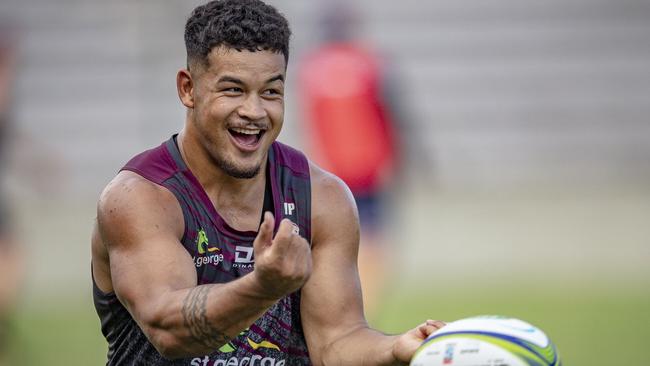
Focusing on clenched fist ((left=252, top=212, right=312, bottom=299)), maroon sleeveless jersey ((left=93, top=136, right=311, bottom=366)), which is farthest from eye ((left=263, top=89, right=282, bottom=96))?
clenched fist ((left=252, top=212, right=312, bottom=299))

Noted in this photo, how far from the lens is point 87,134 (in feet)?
67.4

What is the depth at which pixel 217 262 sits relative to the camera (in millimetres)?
4590

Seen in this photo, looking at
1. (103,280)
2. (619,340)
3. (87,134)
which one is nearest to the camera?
(103,280)

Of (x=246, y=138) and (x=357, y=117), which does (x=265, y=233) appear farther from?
(x=357, y=117)

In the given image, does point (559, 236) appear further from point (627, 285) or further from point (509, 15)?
point (509, 15)

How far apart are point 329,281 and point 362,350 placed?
1.08 ft

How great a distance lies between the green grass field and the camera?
9.20 meters

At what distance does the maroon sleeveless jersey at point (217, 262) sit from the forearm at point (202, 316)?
1.48ft

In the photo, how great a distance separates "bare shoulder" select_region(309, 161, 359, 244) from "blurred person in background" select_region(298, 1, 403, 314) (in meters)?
5.63

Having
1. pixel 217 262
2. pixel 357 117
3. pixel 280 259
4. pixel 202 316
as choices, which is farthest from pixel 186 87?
pixel 357 117

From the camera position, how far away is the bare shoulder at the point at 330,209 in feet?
15.8

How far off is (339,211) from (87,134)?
640 inches

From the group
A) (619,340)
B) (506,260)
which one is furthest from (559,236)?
(619,340)

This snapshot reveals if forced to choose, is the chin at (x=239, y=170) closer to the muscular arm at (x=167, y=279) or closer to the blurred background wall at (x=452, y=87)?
the muscular arm at (x=167, y=279)
